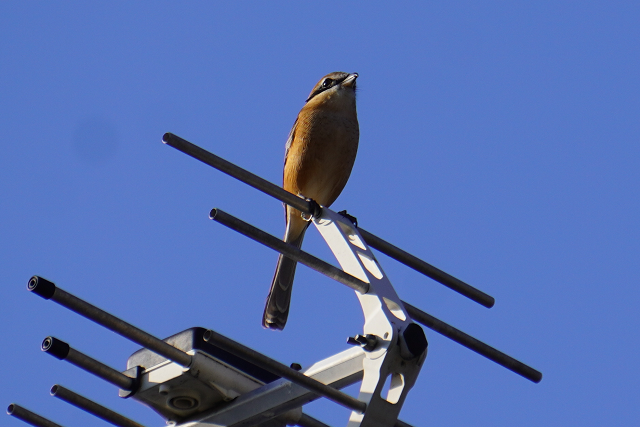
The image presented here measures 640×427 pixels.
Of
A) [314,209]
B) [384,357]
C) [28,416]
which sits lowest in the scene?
[28,416]

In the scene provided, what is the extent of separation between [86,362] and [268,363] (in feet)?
2.74

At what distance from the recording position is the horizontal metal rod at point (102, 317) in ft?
9.78

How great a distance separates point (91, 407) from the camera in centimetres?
344

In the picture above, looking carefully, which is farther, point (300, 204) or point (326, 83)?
point (326, 83)

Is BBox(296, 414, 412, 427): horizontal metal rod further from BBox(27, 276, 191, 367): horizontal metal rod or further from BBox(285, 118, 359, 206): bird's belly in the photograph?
BBox(285, 118, 359, 206): bird's belly

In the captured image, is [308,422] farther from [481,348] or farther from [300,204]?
[300,204]

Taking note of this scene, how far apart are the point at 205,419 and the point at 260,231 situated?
2.76 feet

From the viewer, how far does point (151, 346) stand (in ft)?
10.7

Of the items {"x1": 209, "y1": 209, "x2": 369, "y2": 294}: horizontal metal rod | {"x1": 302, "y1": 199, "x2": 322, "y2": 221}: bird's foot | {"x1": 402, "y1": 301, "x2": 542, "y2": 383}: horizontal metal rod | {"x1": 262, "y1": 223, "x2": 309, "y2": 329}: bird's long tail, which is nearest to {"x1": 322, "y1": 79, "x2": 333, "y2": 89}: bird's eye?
{"x1": 262, "y1": 223, "x2": 309, "y2": 329}: bird's long tail

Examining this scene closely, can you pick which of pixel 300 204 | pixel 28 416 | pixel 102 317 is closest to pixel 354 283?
pixel 300 204

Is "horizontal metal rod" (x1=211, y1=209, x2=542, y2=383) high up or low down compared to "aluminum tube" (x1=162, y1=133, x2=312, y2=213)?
down

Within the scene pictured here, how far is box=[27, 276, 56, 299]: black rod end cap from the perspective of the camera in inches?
117

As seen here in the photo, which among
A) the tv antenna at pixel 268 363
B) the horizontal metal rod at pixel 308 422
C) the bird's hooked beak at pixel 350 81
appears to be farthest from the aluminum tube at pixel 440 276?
the bird's hooked beak at pixel 350 81

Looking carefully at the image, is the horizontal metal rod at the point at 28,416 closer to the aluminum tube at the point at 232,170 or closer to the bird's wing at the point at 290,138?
the aluminum tube at the point at 232,170
